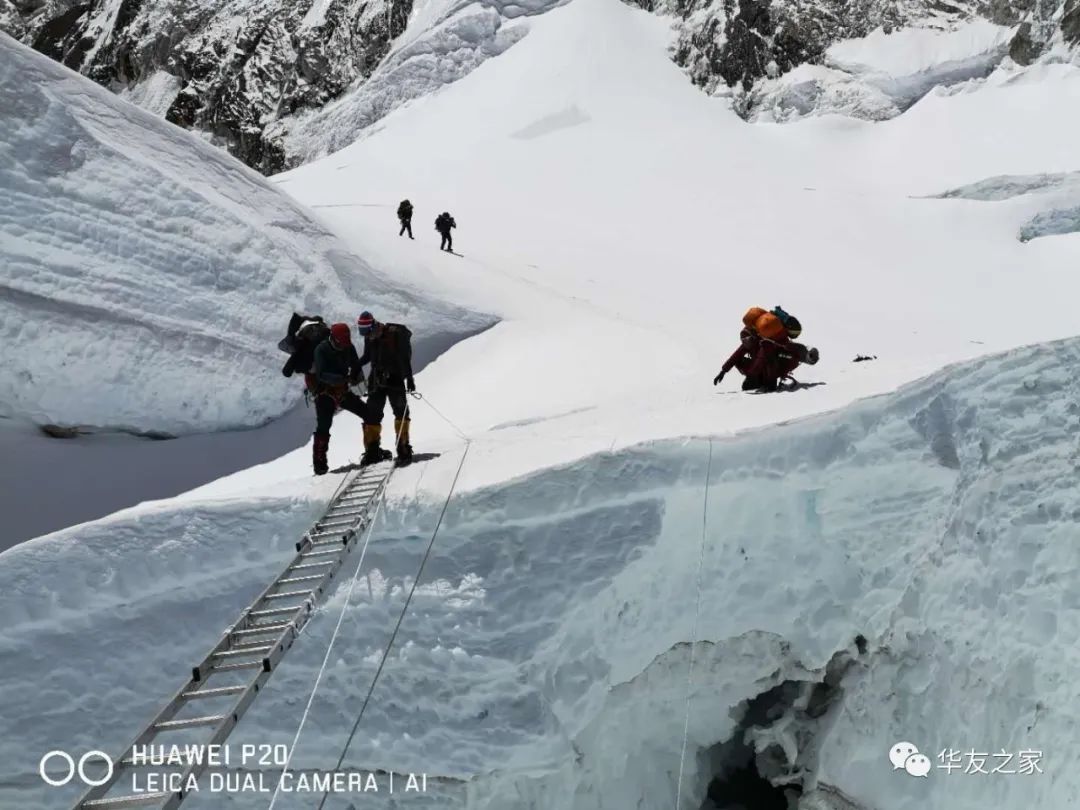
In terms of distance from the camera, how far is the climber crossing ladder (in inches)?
134

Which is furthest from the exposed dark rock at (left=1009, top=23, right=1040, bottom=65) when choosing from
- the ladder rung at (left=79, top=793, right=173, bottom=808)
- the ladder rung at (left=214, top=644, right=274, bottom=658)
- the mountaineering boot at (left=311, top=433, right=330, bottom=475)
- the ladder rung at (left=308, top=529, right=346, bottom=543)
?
the ladder rung at (left=79, top=793, right=173, bottom=808)

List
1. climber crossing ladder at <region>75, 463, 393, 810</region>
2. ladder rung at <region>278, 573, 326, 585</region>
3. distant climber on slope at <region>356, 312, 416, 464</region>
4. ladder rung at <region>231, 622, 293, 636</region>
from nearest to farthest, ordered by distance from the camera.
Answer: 1. climber crossing ladder at <region>75, 463, 393, 810</region>
2. ladder rung at <region>231, 622, 293, 636</region>
3. ladder rung at <region>278, 573, 326, 585</region>
4. distant climber on slope at <region>356, 312, 416, 464</region>

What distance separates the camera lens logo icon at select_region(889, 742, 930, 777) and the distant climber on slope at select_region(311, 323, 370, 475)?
408 cm

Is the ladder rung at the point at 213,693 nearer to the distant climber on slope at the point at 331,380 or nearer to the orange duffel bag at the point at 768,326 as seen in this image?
the distant climber on slope at the point at 331,380

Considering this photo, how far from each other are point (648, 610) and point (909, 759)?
5.81 feet

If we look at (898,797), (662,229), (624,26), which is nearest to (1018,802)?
(898,797)

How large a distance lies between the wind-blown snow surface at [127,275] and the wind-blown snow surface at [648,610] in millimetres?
3317

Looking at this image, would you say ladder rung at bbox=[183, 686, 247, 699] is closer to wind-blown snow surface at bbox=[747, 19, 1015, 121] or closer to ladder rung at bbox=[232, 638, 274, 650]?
ladder rung at bbox=[232, 638, 274, 650]

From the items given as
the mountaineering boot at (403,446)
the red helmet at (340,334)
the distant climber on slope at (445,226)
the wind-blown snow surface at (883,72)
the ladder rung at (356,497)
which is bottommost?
the ladder rung at (356,497)

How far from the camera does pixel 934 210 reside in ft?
71.5

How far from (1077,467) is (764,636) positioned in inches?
85.3

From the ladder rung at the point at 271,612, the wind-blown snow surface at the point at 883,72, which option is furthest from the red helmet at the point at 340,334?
the wind-blown snow surface at the point at 883,72

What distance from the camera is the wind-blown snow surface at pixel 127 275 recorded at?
26.2ft

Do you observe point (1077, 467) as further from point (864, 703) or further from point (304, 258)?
point (304, 258)
